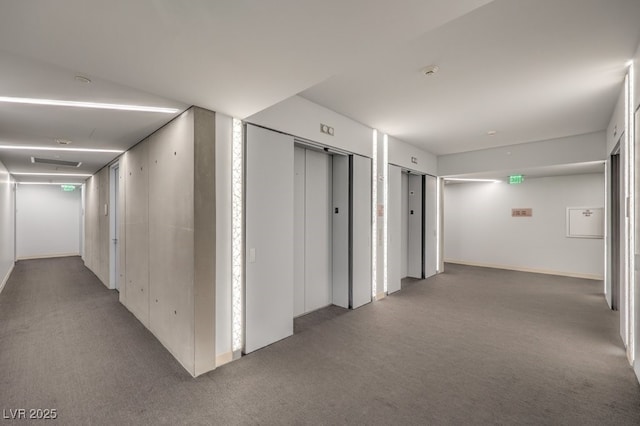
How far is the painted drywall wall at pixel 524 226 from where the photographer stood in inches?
301

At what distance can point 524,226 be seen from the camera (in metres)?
8.55

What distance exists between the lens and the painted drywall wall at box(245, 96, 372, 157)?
367 centimetres

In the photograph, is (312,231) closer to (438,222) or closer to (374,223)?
(374,223)

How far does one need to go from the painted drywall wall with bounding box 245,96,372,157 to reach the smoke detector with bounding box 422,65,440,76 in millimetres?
1620

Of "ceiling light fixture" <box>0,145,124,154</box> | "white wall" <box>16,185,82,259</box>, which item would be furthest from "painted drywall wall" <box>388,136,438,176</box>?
"white wall" <box>16,185,82,259</box>

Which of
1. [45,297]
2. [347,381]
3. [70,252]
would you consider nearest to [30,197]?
[70,252]

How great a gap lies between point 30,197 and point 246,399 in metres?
12.8

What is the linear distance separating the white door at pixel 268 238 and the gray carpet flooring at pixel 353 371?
347 mm

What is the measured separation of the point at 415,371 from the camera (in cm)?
306

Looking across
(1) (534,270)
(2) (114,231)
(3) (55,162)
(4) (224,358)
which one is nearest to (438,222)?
(1) (534,270)

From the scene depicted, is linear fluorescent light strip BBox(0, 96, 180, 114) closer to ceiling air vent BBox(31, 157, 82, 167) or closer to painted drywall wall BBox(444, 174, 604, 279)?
ceiling air vent BBox(31, 157, 82, 167)

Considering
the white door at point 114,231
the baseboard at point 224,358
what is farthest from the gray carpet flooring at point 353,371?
the white door at point 114,231

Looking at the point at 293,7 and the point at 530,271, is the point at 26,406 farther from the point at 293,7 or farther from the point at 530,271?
the point at 530,271

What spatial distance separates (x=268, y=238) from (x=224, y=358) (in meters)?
1.44
